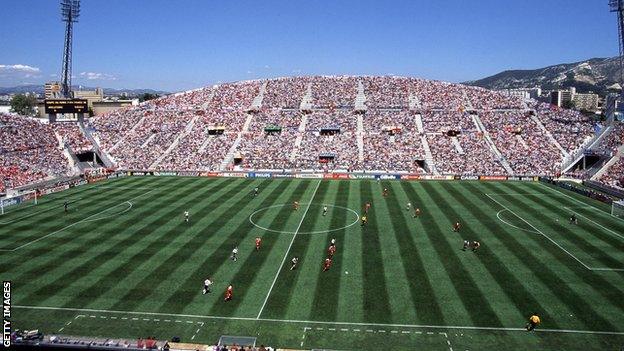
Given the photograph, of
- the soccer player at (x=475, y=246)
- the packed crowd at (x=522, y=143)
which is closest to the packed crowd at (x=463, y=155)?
the packed crowd at (x=522, y=143)

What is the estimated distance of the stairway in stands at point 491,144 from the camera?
6504cm

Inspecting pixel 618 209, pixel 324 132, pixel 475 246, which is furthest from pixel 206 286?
pixel 324 132

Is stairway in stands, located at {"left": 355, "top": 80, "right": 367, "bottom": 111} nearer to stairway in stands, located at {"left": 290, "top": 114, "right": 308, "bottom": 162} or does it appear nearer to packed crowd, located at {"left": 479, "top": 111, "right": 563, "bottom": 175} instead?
stairway in stands, located at {"left": 290, "top": 114, "right": 308, "bottom": 162}

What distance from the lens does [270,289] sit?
82.4 ft

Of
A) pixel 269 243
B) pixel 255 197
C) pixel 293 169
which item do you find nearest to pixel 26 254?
pixel 269 243

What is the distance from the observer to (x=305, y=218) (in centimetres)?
3969

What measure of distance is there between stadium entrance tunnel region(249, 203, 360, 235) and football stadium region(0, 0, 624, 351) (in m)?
0.28

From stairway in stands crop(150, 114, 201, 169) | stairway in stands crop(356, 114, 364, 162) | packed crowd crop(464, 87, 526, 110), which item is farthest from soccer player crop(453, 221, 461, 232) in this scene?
packed crowd crop(464, 87, 526, 110)

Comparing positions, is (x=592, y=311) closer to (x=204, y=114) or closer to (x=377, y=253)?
(x=377, y=253)

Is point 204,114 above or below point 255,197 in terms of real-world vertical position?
above

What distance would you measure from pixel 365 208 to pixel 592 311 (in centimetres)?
2285

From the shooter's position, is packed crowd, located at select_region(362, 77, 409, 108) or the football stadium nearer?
the football stadium

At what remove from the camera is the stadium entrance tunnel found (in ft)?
119

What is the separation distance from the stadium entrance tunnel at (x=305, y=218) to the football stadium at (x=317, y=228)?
284mm
